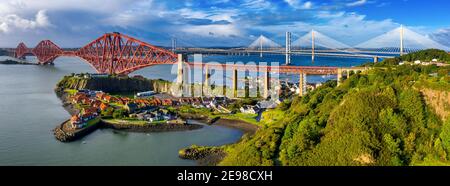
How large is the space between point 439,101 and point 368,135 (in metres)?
1.97

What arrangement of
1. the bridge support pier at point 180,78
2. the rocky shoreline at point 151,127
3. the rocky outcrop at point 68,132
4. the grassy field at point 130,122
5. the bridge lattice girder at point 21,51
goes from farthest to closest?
the bridge lattice girder at point 21,51, the bridge support pier at point 180,78, the grassy field at point 130,122, the rocky shoreline at point 151,127, the rocky outcrop at point 68,132

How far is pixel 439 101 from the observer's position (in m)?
8.77

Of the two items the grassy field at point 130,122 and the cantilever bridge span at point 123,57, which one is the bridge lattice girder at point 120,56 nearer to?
the cantilever bridge span at point 123,57

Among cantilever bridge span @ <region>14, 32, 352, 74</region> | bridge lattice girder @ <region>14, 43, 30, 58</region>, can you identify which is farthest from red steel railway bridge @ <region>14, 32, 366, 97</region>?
bridge lattice girder @ <region>14, 43, 30, 58</region>

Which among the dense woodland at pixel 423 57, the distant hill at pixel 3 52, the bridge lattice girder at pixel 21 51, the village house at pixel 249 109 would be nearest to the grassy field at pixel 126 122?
the village house at pixel 249 109

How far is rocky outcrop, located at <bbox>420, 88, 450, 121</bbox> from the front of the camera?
28.0 ft

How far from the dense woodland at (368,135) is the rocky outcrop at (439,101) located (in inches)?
2.3

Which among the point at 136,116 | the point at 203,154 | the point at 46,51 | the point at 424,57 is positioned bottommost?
the point at 203,154

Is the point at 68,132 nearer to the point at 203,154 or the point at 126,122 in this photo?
the point at 126,122

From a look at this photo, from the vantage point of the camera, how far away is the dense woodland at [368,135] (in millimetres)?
7707

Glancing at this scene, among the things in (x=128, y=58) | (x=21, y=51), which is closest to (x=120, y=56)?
(x=128, y=58)

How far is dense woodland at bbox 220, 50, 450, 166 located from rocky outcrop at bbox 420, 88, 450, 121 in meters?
0.06
